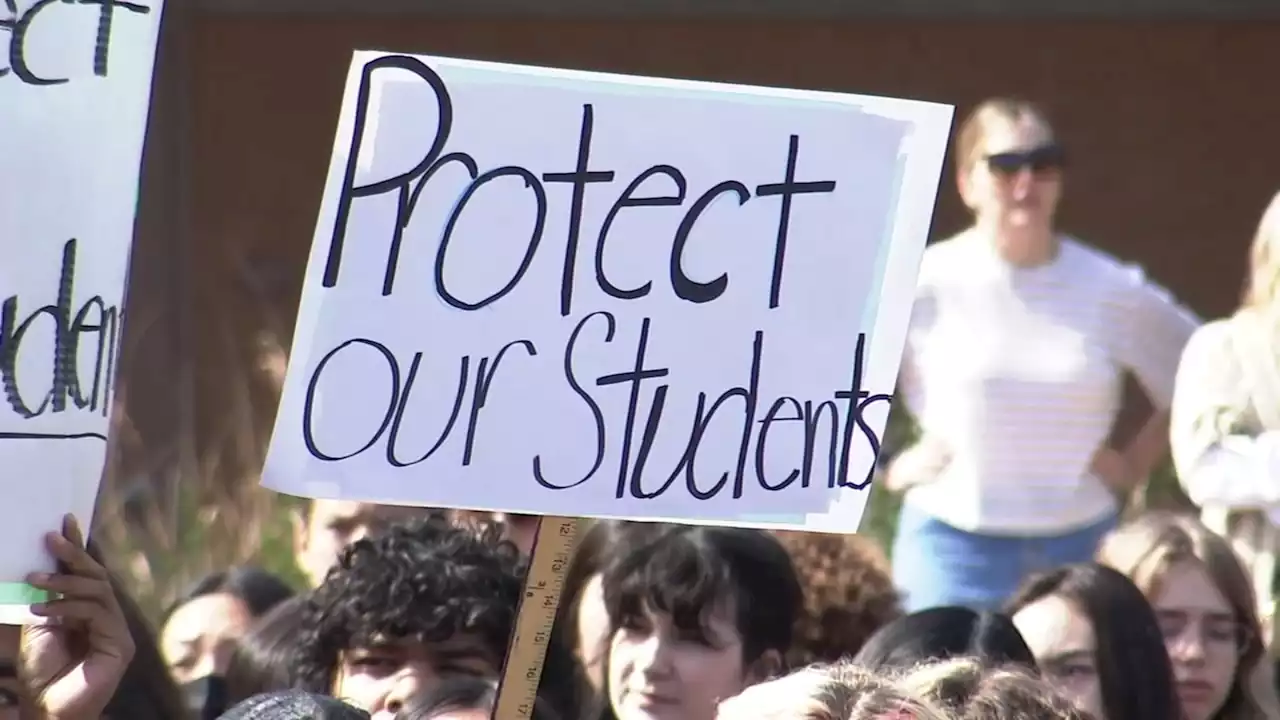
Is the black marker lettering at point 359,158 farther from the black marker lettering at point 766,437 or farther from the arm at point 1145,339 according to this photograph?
the arm at point 1145,339

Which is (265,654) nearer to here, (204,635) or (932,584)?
(204,635)

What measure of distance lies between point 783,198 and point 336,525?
1.72 meters

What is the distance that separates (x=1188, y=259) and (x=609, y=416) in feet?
22.2

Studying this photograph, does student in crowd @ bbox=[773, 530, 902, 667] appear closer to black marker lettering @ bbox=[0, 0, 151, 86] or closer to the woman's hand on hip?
the woman's hand on hip

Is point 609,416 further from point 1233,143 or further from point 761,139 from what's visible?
point 1233,143

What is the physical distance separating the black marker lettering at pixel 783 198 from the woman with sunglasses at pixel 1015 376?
227 centimetres

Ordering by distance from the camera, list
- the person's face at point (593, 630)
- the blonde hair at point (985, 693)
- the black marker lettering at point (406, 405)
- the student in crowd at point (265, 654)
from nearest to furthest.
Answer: the blonde hair at point (985, 693) → the black marker lettering at point (406, 405) → the person's face at point (593, 630) → the student in crowd at point (265, 654)

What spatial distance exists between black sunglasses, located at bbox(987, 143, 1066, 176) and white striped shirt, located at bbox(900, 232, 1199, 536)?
161mm

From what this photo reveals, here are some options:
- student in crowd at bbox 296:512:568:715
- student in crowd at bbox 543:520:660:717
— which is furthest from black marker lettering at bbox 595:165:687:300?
student in crowd at bbox 543:520:660:717

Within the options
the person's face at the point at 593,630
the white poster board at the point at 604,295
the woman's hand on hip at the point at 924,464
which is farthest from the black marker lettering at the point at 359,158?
the woman's hand on hip at the point at 924,464

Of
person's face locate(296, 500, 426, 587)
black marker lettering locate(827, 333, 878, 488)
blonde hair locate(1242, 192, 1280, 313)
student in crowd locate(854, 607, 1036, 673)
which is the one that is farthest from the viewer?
blonde hair locate(1242, 192, 1280, 313)

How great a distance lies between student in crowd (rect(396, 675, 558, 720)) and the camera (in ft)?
10.9

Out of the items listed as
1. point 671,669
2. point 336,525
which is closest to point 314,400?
point 671,669

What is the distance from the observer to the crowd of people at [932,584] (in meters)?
2.98
